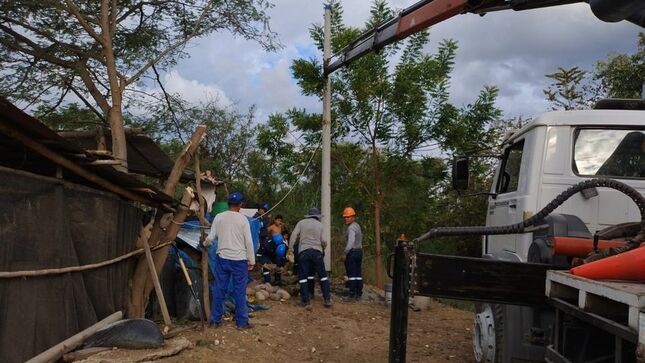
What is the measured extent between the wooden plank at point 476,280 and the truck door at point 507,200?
5.16ft

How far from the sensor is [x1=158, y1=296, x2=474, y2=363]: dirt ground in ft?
23.3

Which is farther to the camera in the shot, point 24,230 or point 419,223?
point 419,223

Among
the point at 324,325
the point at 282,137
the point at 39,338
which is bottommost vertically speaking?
the point at 324,325

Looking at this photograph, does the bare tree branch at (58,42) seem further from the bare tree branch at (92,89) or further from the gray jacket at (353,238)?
the gray jacket at (353,238)

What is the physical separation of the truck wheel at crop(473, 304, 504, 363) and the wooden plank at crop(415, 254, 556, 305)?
1.18 m

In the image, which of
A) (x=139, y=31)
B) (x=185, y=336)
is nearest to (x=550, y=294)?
(x=185, y=336)

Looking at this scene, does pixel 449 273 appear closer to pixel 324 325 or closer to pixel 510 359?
pixel 510 359

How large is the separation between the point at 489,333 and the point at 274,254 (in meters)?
7.49

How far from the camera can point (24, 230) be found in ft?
16.7

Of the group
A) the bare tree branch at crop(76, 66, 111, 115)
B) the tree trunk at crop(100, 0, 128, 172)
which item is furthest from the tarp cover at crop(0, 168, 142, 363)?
the bare tree branch at crop(76, 66, 111, 115)

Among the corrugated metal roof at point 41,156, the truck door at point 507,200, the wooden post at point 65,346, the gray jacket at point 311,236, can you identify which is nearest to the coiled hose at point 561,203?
the truck door at point 507,200

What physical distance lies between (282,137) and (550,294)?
992cm

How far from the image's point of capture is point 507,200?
5684 millimetres

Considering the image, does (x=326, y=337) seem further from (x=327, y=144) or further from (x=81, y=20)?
(x=81, y=20)
